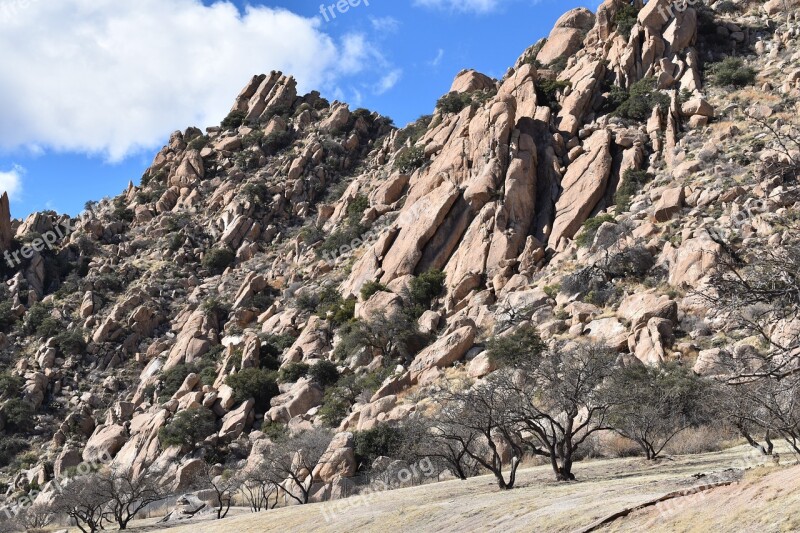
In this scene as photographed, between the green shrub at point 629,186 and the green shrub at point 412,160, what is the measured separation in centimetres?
2188

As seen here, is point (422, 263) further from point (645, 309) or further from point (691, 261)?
point (691, 261)

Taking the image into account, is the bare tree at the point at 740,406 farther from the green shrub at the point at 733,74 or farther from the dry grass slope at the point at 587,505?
the green shrub at the point at 733,74

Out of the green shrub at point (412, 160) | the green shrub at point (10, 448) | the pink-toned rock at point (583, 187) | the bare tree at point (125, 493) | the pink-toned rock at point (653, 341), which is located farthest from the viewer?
the green shrub at point (412, 160)

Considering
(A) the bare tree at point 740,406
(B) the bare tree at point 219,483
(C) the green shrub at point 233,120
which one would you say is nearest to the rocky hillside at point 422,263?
(B) the bare tree at point 219,483

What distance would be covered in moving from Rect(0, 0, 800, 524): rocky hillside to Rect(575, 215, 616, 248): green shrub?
21 cm

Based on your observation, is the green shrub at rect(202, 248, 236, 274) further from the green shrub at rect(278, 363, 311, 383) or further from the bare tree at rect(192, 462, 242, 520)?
the bare tree at rect(192, 462, 242, 520)

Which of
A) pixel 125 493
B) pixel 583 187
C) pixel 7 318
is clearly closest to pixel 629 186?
pixel 583 187

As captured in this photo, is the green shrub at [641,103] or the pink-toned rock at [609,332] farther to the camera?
the green shrub at [641,103]

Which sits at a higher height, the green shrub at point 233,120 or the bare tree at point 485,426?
the green shrub at point 233,120

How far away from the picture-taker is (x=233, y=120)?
97.9 meters

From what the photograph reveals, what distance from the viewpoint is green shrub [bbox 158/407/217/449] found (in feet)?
136

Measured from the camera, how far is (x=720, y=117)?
161ft

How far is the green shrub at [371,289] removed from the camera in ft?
168

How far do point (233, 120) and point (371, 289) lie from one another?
57.1 meters
